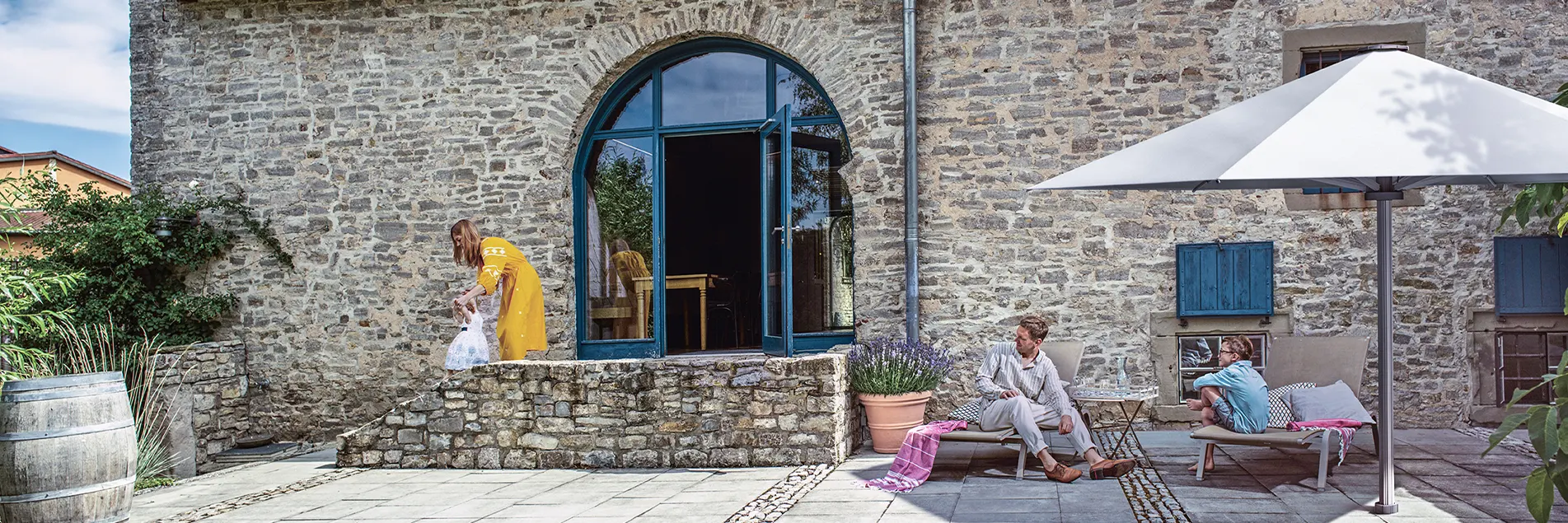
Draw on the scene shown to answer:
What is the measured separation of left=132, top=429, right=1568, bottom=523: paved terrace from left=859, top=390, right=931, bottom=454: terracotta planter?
0.18 m

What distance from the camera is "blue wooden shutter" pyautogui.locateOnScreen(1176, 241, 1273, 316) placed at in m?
7.54

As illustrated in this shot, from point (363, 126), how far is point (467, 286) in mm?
1547

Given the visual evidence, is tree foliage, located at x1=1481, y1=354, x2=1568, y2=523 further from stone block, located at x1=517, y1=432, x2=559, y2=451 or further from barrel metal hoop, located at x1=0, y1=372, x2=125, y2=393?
barrel metal hoop, located at x1=0, y1=372, x2=125, y2=393

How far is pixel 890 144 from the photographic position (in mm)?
7945

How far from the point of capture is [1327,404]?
5.71 metres

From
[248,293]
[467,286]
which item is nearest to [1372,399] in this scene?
[467,286]

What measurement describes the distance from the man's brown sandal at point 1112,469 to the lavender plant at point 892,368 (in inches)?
58.7

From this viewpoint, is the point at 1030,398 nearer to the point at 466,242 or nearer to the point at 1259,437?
the point at 1259,437

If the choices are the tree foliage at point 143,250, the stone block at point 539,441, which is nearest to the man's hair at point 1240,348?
the stone block at point 539,441

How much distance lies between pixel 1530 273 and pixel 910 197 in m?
4.02

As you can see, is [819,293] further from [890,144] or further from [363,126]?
[363,126]

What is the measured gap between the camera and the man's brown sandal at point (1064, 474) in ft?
18.1

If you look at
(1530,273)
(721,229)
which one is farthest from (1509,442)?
(721,229)

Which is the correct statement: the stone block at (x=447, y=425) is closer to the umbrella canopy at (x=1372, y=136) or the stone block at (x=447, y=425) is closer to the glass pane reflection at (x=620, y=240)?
the glass pane reflection at (x=620, y=240)
